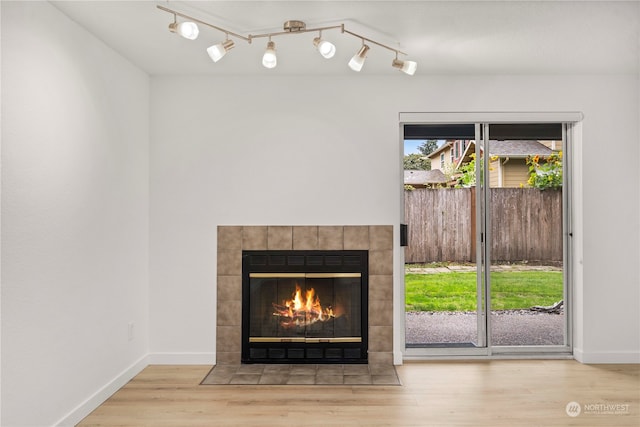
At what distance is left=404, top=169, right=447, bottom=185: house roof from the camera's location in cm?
408

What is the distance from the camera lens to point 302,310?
4.01 meters

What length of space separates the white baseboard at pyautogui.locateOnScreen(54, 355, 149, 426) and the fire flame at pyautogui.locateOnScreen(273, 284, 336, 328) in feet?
3.86

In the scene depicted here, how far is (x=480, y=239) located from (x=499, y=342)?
0.94 meters

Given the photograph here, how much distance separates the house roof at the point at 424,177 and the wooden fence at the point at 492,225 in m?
0.08

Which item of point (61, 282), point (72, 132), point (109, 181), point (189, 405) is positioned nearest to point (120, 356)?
point (189, 405)

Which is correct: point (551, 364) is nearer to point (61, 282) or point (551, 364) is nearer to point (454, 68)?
point (454, 68)

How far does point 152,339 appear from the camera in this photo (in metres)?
3.91

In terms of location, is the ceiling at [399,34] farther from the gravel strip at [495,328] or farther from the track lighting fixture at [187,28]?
the gravel strip at [495,328]

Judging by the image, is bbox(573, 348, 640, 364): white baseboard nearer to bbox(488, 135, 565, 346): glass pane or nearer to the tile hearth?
bbox(488, 135, 565, 346): glass pane

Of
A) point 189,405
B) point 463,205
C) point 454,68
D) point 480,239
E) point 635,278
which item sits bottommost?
point 189,405

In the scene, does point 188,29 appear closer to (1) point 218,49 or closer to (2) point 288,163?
(1) point 218,49

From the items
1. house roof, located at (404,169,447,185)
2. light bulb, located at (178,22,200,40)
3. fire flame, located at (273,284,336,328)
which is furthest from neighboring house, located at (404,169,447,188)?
light bulb, located at (178,22,200,40)

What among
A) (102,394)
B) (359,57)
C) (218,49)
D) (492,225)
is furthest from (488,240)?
(102,394)

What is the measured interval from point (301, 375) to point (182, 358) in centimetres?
107
